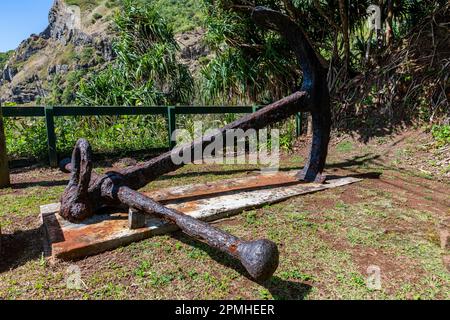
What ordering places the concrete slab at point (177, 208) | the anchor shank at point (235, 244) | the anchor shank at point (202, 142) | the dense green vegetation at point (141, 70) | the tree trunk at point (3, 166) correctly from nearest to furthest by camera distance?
the anchor shank at point (235, 244) < the concrete slab at point (177, 208) < the anchor shank at point (202, 142) < the tree trunk at point (3, 166) < the dense green vegetation at point (141, 70)

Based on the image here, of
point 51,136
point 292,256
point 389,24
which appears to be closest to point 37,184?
point 51,136

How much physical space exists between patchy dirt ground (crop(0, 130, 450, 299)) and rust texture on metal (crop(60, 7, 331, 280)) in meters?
0.28

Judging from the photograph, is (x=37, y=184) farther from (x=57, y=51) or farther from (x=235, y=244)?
(x=57, y=51)

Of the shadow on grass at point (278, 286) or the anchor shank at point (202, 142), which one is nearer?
the shadow on grass at point (278, 286)

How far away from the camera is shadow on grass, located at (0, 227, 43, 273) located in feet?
6.40

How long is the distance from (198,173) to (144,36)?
19.6 ft

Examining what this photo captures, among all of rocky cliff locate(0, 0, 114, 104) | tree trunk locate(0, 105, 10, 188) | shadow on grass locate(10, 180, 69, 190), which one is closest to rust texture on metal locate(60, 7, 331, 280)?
shadow on grass locate(10, 180, 69, 190)

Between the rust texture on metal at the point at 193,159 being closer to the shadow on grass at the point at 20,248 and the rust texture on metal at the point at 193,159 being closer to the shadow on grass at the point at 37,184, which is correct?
the shadow on grass at the point at 20,248

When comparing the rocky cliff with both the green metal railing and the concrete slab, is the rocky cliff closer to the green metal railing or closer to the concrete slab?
the green metal railing

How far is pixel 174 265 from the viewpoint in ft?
6.31

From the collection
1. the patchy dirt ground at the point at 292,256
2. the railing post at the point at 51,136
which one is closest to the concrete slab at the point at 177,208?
the patchy dirt ground at the point at 292,256

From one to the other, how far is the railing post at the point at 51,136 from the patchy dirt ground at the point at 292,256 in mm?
1177

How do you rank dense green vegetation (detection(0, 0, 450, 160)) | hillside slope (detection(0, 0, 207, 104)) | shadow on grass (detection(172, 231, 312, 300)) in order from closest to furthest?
shadow on grass (detection(172, 231, 312, 300))
dense green vegetation (detection(0, 0, 450, 160))
hillside slope (detection(0, 0, 207, 104))

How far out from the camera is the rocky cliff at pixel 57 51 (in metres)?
49.7
